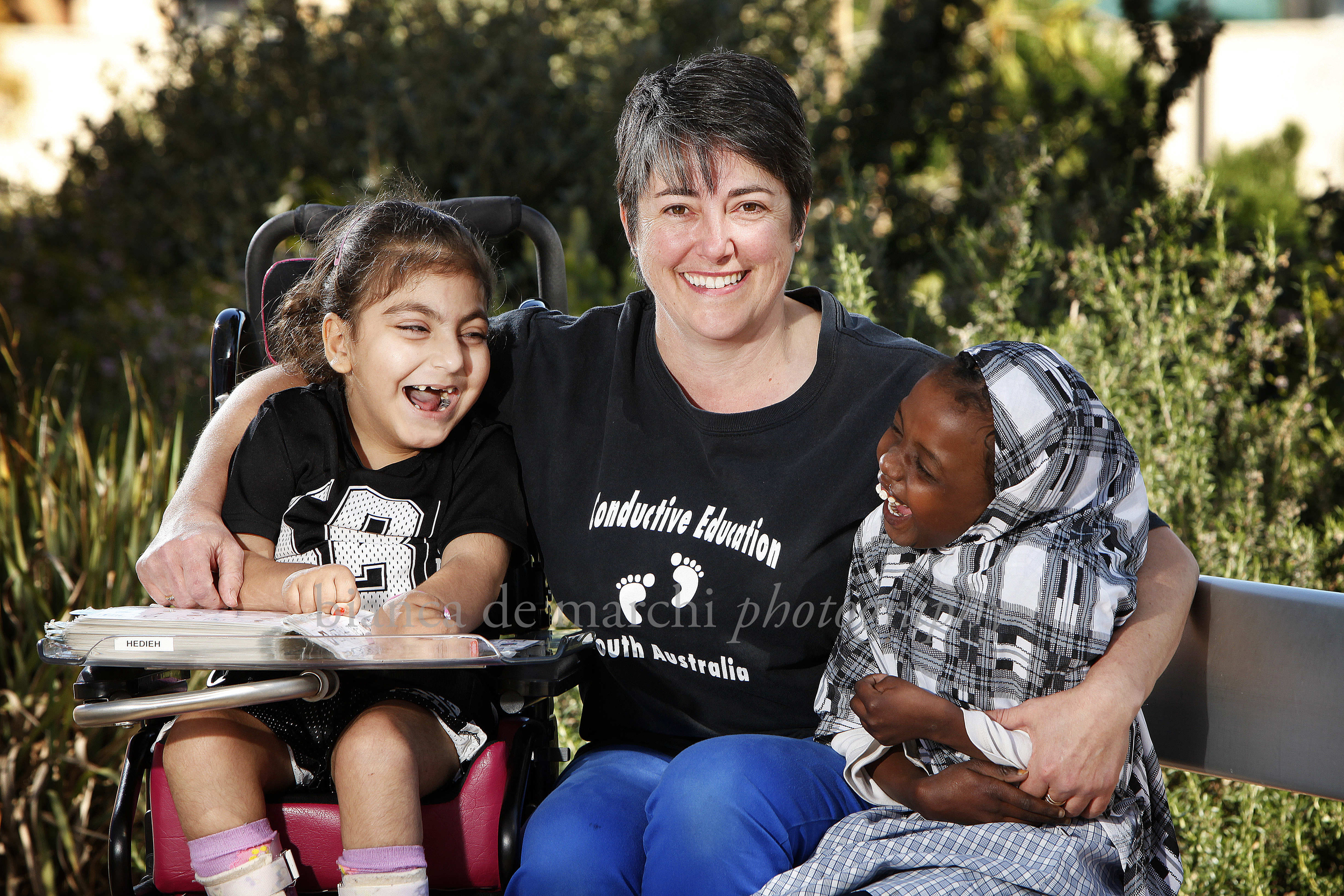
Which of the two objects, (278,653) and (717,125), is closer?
(278,653)

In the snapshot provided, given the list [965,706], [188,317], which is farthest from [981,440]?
[188,317]

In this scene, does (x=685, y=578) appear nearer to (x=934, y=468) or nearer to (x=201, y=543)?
(x=934, y=468)

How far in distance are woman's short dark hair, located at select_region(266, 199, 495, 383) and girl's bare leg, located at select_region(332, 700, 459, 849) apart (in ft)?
2.69

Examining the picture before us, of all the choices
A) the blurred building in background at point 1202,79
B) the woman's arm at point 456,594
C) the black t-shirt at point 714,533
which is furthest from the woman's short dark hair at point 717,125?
the blurred building in background at point 1202,79

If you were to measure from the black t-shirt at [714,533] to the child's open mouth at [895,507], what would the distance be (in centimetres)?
23

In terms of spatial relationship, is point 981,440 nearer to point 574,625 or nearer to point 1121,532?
point 1121,532

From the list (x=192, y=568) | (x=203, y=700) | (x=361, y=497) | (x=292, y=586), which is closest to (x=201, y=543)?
(x=192, y=568)

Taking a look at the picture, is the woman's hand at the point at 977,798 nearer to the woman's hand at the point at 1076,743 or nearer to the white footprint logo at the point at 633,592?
the woman's hand at the point at 1076,743

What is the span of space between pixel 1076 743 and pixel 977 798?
17 centimetres

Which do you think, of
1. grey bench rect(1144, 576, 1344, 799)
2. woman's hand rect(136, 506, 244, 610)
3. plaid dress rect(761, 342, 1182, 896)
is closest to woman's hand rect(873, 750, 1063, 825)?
plaid dress rect(761, 342, 1182, 896)

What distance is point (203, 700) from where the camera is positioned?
1.71m

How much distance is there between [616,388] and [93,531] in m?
1.92

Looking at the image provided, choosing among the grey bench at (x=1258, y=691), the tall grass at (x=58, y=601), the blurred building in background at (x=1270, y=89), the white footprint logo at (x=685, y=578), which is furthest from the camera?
the blurred building in background at (x=1270, y=89)

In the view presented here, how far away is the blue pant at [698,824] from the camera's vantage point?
5.64 feet
